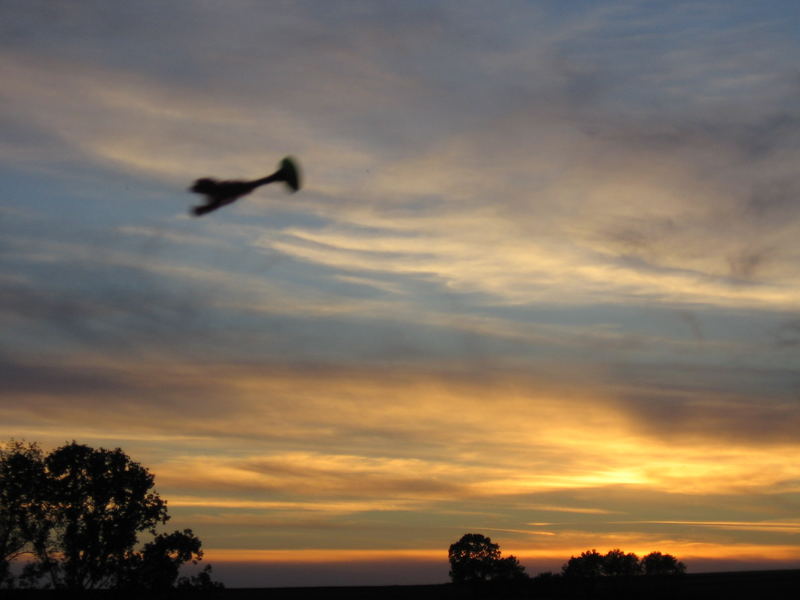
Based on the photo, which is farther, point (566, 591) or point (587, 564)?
point (587, 564)

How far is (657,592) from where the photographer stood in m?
93.4

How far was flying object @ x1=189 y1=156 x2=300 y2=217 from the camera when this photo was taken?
74.5ft

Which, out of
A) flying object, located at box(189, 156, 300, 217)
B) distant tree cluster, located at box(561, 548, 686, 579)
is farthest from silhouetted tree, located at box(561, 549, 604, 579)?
flying object, located at box(189, 156, 300, 217)

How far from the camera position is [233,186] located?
2352 cm

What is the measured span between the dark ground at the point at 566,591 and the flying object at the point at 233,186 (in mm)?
66728

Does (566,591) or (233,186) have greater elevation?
(233,186)

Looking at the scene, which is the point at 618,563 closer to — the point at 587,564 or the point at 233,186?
the point at 587,564

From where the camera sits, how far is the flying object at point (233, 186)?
74.5 feet

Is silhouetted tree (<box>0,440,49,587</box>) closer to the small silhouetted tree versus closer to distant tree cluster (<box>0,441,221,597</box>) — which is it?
distant tree cluster (<box>0,441,221,597</box>)

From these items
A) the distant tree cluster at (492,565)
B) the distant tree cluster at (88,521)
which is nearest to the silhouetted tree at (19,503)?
the distant tree cluster at (88,521)

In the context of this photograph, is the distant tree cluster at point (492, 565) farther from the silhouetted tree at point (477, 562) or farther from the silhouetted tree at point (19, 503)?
the silhouetted tree at point (19, 503)

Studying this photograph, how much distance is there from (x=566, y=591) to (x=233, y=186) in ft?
298

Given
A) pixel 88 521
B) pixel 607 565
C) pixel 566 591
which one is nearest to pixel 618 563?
pixel 607 565

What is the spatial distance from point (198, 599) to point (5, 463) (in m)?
23.5
